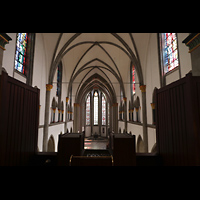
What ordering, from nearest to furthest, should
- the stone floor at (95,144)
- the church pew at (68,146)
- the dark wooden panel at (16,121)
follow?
the dark wooden panel at (16,121) < the church pew at (68,146) < the stone floor at (95,144)

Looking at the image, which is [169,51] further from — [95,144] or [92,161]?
[95,144]

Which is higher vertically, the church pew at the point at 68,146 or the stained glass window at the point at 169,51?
the stained glass window at the point at 169,51

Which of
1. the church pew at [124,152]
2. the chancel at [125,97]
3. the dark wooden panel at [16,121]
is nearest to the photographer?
the dark wooden panel at [16,121]

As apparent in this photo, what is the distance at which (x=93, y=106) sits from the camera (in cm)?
3522

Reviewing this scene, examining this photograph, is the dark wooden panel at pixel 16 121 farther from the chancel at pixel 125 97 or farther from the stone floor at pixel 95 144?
the stone floor at pixel 95 144

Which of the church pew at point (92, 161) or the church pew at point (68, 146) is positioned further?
the church pew at point (68, 146)

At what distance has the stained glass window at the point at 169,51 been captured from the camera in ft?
26.1

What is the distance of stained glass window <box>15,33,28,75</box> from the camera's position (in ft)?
26.4

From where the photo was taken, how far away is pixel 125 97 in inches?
766

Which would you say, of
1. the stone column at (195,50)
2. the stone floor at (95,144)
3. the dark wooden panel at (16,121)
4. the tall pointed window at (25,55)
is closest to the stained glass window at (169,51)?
the stone column at (195,50)

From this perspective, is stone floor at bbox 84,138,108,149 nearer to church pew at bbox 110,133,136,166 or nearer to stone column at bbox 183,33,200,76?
stone column at bbox 183,33,200,76

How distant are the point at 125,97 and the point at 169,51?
11.2 metres
